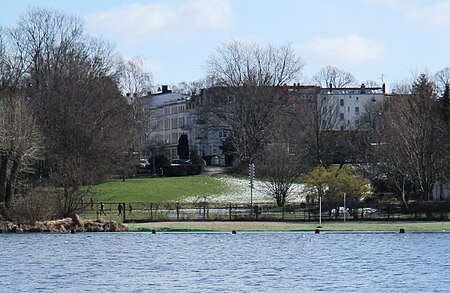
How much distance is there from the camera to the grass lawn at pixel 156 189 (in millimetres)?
95562

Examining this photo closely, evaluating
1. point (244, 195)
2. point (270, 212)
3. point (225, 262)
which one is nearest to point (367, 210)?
point (270, 212)

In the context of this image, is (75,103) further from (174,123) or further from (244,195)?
(174,123)

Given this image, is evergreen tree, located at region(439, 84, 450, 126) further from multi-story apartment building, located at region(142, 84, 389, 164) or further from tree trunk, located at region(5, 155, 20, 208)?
multi-story apartment building, located at region(142, 84, 389, 164)

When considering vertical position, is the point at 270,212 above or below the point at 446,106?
below

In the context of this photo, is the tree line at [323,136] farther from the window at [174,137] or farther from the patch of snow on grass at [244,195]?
the window at [174,137]

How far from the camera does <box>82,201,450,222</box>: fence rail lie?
75562mm

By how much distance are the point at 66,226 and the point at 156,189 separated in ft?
102

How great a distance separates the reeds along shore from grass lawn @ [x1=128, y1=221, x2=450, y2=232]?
4.44ft

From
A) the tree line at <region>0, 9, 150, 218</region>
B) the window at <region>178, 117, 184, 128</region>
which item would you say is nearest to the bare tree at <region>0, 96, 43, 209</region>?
the tree line at <region>0, 9, 150, 218</region>

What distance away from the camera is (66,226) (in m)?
70.9

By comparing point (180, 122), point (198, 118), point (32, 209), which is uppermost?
point (180, 122)

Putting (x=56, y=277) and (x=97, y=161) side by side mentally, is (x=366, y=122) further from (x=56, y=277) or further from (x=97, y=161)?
(x=56, y=277)

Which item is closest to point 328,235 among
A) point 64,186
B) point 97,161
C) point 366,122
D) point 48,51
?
point 64,186

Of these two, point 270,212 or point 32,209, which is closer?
point 32,209
